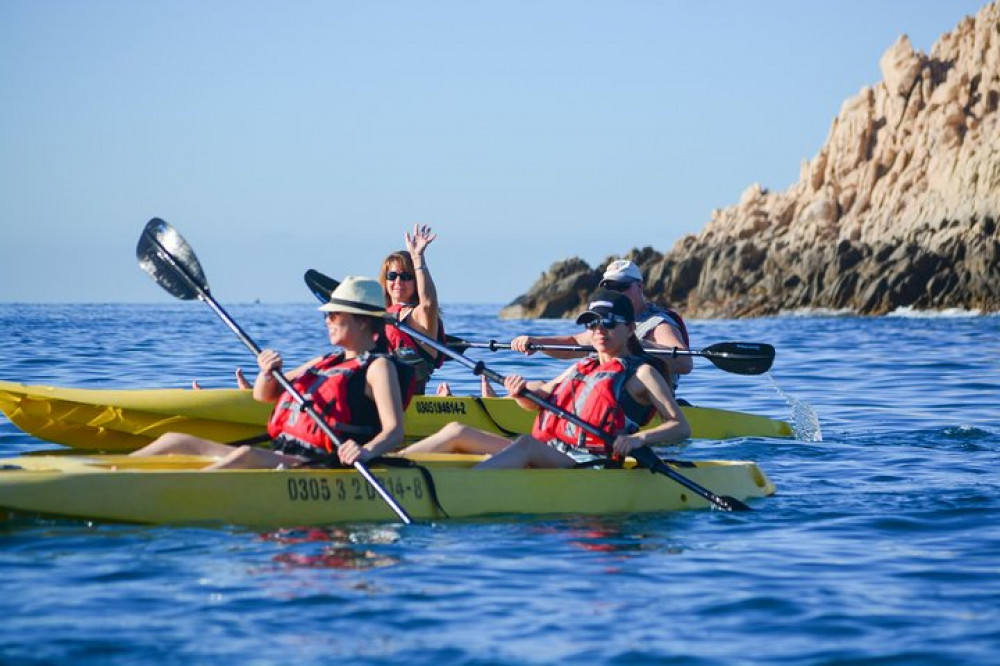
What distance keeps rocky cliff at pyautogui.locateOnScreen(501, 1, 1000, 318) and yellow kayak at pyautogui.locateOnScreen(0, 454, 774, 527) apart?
146ft

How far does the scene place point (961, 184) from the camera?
60188 millimetres

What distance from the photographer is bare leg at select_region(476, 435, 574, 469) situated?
28.9 feet

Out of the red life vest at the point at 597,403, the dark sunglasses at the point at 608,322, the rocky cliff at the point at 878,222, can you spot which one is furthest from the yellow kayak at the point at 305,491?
the rocky cliff at the point at 878,222

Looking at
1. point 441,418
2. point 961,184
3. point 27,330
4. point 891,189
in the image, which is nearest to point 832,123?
point 891,189

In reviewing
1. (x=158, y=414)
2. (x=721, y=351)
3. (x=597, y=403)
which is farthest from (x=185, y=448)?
(x=721, y=351)

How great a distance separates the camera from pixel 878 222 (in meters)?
65.6

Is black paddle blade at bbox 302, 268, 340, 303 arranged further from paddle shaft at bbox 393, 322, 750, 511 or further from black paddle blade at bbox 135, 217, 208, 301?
paddle shaft at bbox 393, 322, 750, 511

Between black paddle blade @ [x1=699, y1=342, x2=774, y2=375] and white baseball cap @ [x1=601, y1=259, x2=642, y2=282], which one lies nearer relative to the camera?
white baseball cap @ [x1=601, y1=259, x2=642, y2=282]

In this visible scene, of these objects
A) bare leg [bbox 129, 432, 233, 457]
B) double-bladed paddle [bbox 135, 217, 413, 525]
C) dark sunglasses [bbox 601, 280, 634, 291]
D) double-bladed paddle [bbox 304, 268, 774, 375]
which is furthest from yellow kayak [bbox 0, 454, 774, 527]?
double-bladed paddle [bbox 304, 268, 774, 375]

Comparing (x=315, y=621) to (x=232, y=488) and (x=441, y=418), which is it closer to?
(x=232, y=488)

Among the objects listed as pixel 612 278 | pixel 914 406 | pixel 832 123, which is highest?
pixel 832 123

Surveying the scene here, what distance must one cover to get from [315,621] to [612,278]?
16.9 ft

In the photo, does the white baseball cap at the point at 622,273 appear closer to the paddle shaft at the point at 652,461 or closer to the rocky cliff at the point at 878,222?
the paddle shaft at the point at 652,461

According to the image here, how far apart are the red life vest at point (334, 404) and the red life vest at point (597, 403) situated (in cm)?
144
